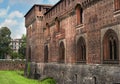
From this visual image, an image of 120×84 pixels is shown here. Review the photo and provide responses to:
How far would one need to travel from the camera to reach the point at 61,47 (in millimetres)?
23453

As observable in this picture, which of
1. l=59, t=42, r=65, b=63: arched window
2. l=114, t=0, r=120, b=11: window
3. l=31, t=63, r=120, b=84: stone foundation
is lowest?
l=31, t=63, r=120, b=84: stone foundation

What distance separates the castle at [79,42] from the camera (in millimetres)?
14484

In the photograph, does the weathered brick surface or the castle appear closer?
the castle

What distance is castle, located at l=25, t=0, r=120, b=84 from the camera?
570 inches

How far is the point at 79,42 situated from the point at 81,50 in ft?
1.86

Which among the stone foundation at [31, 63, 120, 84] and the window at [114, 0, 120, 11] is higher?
the window at [114, 0, 120, 11]

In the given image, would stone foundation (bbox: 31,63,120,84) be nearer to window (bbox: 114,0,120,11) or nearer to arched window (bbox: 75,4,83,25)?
window (bbox: 114,0,120,11)

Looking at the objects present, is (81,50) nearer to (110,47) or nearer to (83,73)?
(83,73)

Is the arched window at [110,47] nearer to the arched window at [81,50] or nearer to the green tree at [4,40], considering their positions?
the arched window at [81,50]

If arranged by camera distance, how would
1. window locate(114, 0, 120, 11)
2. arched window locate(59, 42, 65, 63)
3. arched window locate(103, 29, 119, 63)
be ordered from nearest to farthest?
window locate(114, 0, 120, 11), arched window locate(103, 29, 119, 63), arched window locate(59, 42, 65, 63)

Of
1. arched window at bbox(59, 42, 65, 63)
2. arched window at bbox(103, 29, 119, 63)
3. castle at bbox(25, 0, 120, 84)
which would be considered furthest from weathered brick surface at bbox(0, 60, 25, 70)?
arched window at bbox(103, 29, 119, 63)

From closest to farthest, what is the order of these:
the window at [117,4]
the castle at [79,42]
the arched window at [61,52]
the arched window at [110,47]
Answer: the window at [117,4]
the arched window at [110,47]
the castle at [79,42]
the arched window at [61,52]

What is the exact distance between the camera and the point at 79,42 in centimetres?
1889

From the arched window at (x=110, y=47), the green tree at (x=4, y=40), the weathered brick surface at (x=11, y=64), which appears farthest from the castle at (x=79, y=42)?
the green tree at (x=4, y=40)
